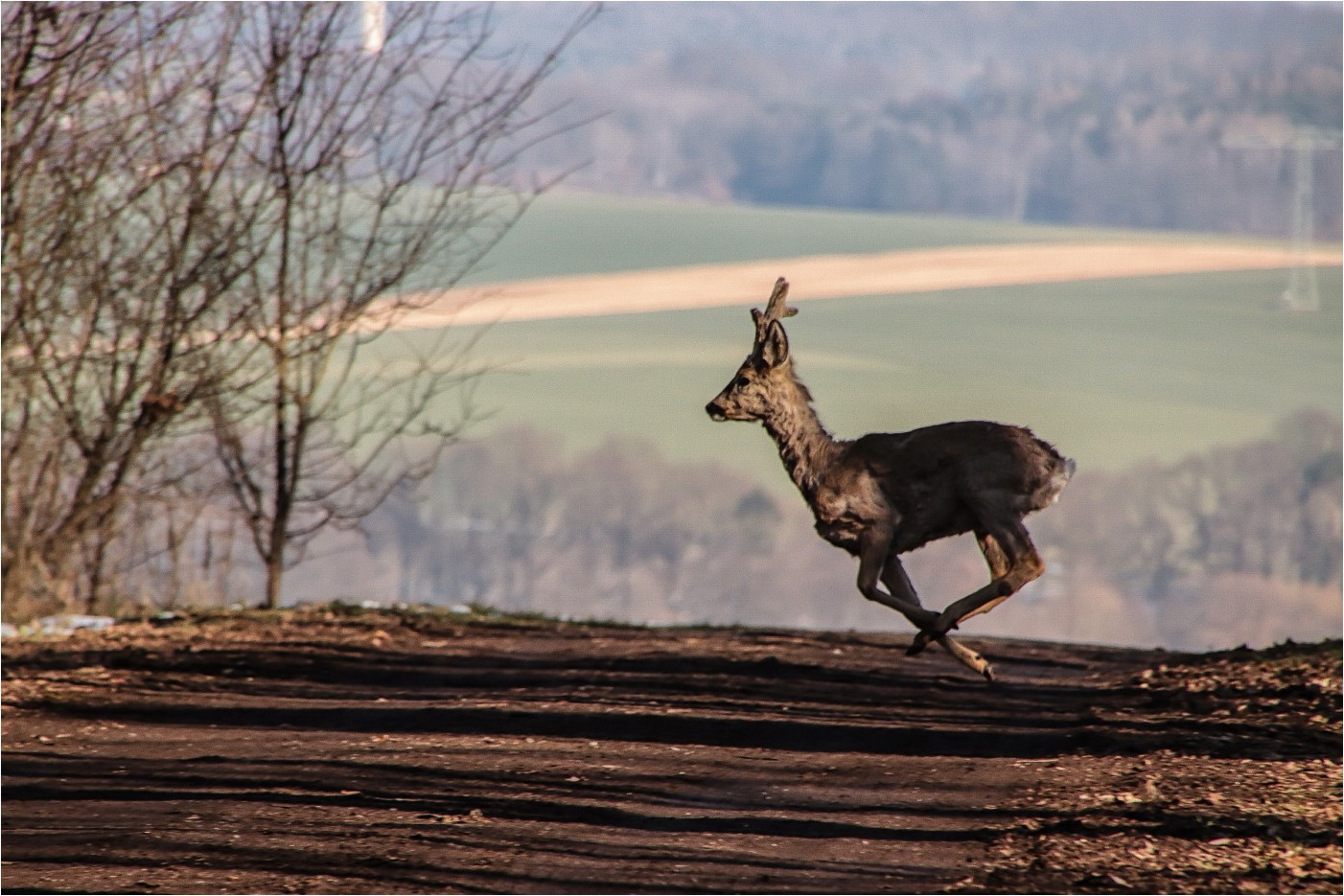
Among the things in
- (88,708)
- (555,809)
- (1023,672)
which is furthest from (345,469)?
(555,809)

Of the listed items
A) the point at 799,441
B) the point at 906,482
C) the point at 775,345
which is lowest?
the point at 906,482

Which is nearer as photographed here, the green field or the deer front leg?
the deer front leg

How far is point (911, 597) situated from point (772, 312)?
1517 mm

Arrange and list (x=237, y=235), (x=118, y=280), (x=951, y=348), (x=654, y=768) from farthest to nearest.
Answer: (x=951, y=348)
(x=118, y=280)
(x=237, y=235)
(x=654, y=768)

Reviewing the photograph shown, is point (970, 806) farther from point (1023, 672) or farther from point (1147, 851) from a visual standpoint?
point (1023, 672)

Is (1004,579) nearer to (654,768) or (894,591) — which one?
(894,591)

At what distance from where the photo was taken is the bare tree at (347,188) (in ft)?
49.6

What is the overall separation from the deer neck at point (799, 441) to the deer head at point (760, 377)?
73 millimetres

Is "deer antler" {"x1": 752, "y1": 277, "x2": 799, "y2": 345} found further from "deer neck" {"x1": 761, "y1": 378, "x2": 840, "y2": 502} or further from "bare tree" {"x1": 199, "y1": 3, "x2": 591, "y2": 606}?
"bare tree" {"x1": 199, "y1": 3, "x2": 591, "y2": 606}

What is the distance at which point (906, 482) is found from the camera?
24.5ft

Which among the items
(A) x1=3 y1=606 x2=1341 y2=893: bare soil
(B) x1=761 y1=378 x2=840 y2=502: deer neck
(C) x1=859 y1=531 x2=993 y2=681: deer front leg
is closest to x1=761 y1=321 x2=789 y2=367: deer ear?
(B) x1=761 y1=378 x2=840 y2=502: deer neck

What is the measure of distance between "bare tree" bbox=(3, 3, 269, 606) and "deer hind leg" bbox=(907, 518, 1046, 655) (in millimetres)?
9746

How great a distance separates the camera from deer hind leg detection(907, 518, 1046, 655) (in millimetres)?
7184

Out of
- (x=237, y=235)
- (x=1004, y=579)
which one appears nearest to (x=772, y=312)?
(x=1004, y=579)
